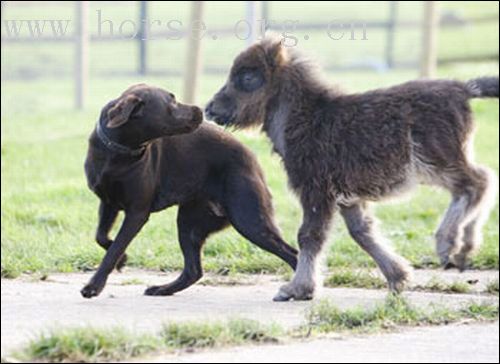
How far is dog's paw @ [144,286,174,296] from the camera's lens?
26.2ft

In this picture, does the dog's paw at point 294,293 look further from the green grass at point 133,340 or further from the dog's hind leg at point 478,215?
the green grass at point 133,340

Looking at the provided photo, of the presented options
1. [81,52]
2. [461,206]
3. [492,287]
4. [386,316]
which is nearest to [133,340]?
[386,316]

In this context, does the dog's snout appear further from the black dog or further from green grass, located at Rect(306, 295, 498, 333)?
green grass, located at Rect(306, 295, 498, 333)

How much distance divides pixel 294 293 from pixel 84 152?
684 cm

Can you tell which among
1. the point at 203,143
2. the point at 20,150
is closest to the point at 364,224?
the point at 203,143

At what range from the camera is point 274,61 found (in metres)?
8.56

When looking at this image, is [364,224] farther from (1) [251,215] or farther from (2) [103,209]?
(2) [103,209]

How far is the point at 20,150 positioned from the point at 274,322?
27.7 ft

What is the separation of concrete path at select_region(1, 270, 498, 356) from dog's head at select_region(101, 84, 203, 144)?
3.10 ft

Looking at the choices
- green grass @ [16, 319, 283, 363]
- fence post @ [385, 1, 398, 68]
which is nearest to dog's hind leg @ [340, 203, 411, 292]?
green grass @ [16, 319, 283, 363]

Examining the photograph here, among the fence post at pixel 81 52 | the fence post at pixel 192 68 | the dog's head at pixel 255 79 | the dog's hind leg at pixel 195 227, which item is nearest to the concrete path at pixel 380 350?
the dog's hind leg at pixel 195 227

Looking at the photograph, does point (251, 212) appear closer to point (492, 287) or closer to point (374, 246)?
point (374, 246)

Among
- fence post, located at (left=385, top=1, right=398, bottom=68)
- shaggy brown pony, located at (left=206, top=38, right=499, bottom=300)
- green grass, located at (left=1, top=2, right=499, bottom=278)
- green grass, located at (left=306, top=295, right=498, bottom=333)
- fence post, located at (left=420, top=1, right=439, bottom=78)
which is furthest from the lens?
fence post, located at (left=385, top=1, right=398, bottom=68)

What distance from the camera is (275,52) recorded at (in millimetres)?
8555
